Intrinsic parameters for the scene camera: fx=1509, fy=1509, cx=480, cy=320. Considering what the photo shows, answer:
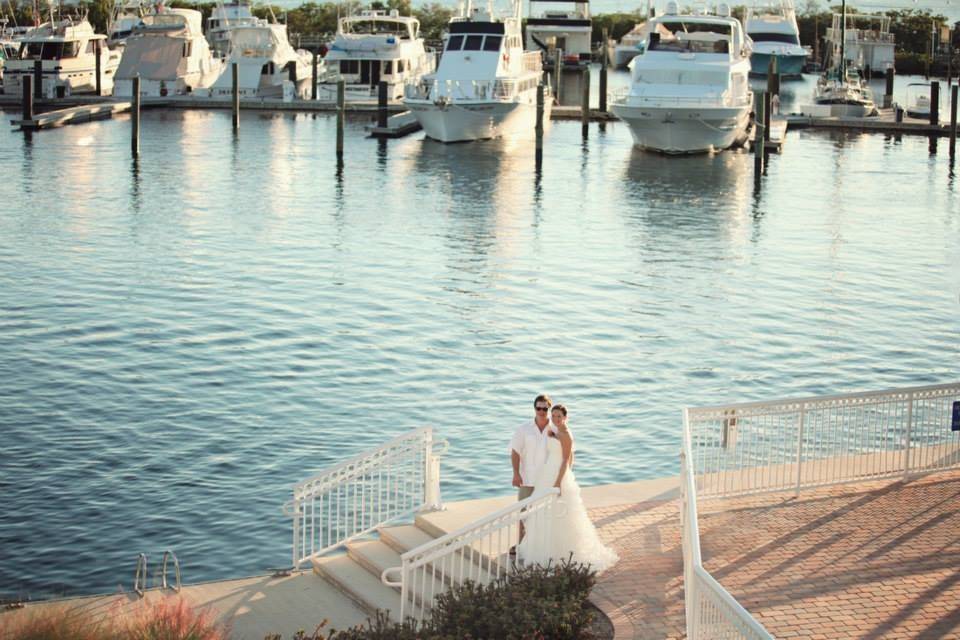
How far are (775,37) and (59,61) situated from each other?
5790 centimetres

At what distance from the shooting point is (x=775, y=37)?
115562 millimetres

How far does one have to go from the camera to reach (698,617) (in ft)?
37.5

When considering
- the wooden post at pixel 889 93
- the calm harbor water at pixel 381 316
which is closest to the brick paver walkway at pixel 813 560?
the calm harbor water at pixel 381 316

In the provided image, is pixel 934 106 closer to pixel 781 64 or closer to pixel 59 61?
pixel 59 61

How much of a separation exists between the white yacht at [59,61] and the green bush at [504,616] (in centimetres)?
7069

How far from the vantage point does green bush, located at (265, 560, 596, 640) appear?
12.1 m

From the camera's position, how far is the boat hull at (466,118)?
2532 inches

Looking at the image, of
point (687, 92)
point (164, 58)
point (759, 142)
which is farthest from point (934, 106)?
point (164, 58)

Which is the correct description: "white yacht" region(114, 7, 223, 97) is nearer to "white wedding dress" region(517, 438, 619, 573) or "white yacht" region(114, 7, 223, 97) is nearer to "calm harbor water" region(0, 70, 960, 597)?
"calm harbor water" region(0, 70, 960, 597)

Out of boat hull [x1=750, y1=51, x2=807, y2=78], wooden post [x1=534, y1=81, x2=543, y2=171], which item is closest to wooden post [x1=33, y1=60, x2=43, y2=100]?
wooden post [x1=534, y1=81, x2=543, y2=171]

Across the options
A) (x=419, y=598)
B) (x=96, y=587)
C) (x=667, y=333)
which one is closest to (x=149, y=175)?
(x=667, y=333)

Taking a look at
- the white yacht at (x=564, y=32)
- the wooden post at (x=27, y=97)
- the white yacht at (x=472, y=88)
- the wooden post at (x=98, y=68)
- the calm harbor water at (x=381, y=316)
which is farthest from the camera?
the white yacht at (x=564, y=32)

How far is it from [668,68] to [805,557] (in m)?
47.8

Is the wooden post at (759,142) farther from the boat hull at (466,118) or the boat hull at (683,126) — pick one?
the boat hull at (466,118)
